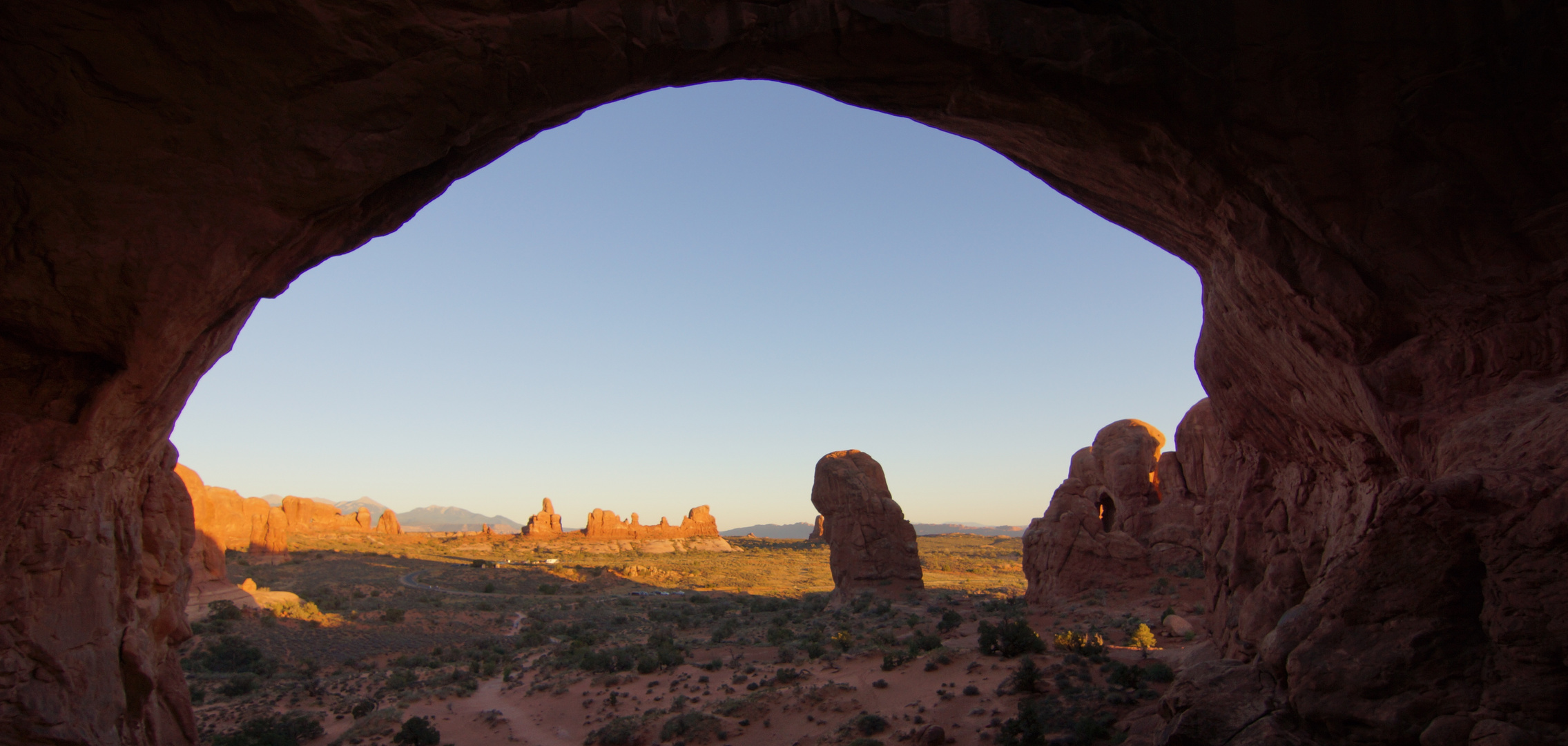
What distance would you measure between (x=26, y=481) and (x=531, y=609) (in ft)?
92.4

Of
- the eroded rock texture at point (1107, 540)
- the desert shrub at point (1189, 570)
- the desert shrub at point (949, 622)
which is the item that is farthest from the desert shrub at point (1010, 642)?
the desert shrub at point (1189, 570)

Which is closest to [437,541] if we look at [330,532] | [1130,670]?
[330,532]

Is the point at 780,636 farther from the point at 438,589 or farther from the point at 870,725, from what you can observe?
the point at 438,589

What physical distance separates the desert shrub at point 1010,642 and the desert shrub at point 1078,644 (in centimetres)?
41

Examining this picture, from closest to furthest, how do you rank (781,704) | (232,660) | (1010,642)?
(781,704) → (1010,642) → (232,660)

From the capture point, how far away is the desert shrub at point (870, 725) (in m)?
11.3

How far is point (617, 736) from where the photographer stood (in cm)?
1230

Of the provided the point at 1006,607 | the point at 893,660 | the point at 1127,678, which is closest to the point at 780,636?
the point at 893,660

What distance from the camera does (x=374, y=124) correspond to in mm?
5613

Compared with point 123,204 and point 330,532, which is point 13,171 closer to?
point 123,204

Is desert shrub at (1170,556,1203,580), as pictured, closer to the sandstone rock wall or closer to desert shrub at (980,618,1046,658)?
desert shrub at (980,618,1046,658)

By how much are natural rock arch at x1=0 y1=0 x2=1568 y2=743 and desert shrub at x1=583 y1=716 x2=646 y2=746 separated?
7.09 metres

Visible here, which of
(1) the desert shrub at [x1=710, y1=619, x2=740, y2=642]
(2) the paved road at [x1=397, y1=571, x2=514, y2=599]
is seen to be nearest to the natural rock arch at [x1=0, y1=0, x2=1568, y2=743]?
(1) the desert shrub at [x1=710, y1=619, x2=740, y2=642]

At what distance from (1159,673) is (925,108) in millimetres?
10698
